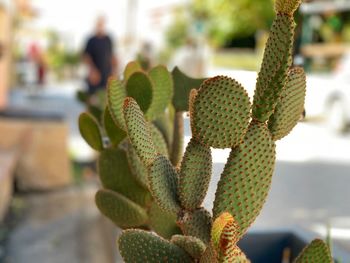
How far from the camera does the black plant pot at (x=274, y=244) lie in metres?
2.95

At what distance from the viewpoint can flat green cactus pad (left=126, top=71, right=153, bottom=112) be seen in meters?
2.00

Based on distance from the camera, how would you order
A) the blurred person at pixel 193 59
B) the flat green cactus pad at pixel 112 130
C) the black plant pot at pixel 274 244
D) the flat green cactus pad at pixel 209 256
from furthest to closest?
1. the blurred person at pixel 193 59
2. the black plant pot at pixel 274 244
3. the flat green cactus pad at pixel 112 130
4. the flat green cactus pad at pixel 209 256

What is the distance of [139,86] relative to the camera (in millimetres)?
2016

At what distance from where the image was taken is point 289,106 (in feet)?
5.80

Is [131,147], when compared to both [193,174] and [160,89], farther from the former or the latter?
[193,174]

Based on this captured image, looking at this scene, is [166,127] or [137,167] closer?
[137,167]

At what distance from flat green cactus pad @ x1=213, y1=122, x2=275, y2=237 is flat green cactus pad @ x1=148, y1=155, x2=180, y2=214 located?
0.36 ft

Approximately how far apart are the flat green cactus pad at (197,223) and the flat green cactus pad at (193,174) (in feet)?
0.08

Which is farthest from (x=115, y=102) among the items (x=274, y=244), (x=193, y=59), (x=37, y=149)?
(x=193, y=59)

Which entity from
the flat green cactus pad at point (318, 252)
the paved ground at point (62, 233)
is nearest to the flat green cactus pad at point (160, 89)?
the flat green cactus pad at point (318, 252)

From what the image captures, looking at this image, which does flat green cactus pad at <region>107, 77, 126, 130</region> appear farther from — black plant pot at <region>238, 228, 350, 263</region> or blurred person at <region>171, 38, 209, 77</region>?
blurred person at <region>171, 38, 209, 77</region>

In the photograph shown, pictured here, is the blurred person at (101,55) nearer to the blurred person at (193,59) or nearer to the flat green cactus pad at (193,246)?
the blurred person at (193,59)

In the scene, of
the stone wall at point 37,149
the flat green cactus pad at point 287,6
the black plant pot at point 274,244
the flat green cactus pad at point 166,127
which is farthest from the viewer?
the stone wall at point 37,149

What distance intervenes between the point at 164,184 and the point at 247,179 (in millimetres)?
203
